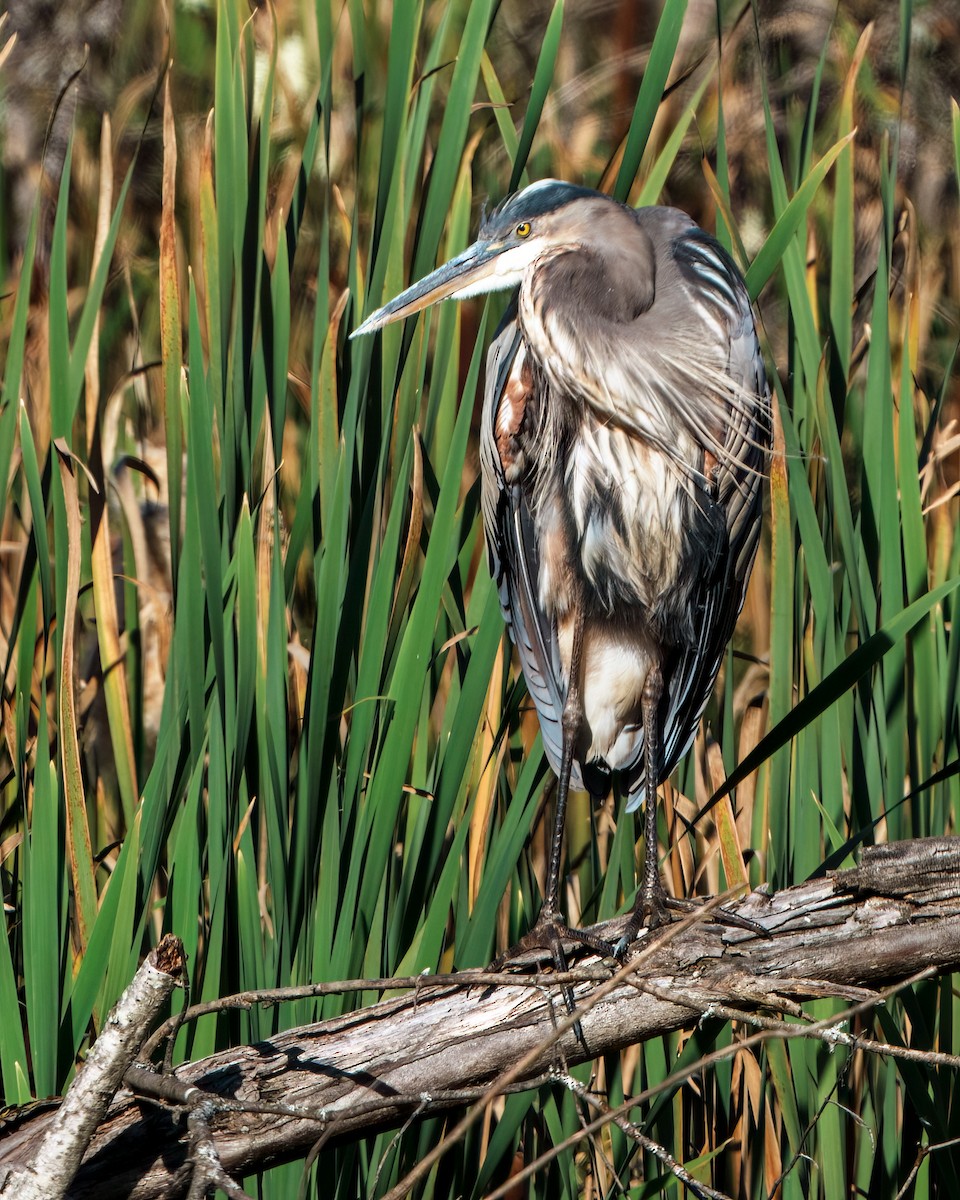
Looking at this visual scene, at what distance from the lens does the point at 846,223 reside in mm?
1473

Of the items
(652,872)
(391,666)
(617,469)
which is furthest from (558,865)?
(617,469)

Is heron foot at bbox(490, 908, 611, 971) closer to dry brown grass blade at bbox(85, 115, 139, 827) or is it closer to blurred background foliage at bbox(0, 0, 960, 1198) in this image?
blurred background foliage at bbox(0, 0, 960, 1198)

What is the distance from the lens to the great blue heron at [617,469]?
168cm

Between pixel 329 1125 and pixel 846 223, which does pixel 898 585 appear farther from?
pixel 329 1125

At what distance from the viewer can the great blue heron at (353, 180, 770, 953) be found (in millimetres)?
1685

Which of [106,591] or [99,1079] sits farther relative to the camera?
[106,591]

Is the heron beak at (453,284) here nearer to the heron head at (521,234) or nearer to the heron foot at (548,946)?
the heron head at (521,234)

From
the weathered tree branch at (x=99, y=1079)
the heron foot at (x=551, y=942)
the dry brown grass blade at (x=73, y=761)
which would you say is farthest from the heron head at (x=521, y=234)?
the weathered tree branch at (x=99, y=1079)

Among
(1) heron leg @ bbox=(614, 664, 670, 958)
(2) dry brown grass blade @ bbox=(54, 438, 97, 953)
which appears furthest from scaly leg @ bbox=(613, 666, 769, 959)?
(2) dry brown grass blade @ bbox=(54, 438, 97, 953)

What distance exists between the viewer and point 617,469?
1821mm

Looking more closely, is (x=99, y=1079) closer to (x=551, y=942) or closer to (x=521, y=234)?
(x=551, y=942)

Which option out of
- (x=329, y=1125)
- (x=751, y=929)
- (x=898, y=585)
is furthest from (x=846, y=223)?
(x=329, y=1125)

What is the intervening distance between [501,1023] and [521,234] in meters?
1.03

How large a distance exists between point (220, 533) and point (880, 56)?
292 centimetres
